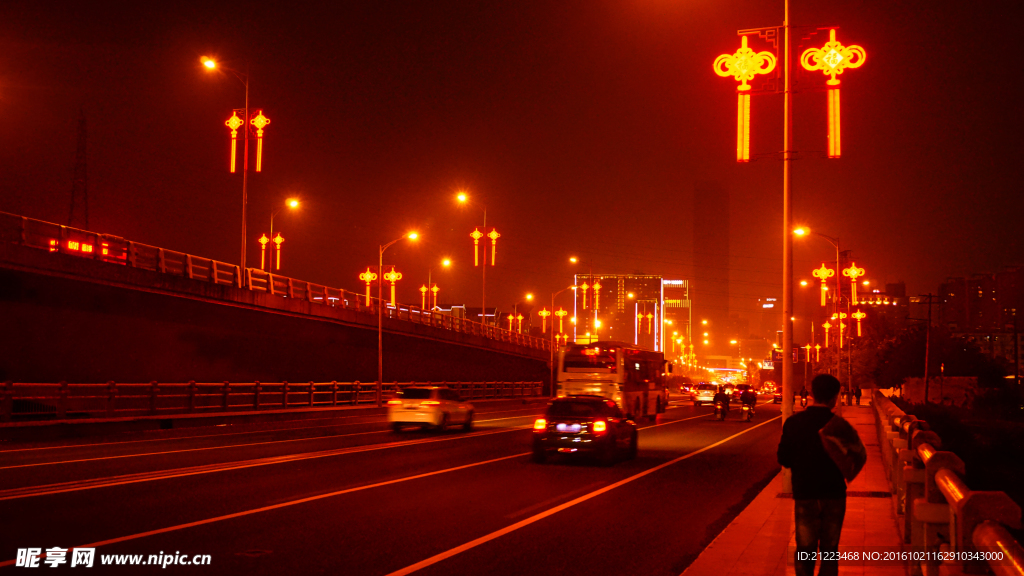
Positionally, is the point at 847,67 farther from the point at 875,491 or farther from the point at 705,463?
the point at 705,463

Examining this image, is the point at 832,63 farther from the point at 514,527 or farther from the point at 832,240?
the point at 832,240

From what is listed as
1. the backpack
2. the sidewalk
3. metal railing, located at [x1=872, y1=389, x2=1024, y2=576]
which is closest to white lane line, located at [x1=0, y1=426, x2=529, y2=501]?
the sidewalk

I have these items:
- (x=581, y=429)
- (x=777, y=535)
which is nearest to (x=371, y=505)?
(x=777, y=535)

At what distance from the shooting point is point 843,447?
20.6 ft

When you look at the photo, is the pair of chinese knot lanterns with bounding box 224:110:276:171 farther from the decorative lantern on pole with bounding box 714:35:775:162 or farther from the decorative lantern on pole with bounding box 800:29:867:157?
the decorative lantern on pole with bounding box 800:29:867:157

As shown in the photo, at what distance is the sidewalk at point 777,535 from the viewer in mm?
8344

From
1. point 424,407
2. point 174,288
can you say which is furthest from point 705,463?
point 174,288

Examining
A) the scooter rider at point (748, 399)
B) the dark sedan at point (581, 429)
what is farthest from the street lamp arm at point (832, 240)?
the dark sedan at point (581, 429)

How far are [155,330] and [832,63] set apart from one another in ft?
98.0

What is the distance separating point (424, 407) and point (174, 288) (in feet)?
38.5

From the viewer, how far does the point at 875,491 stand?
1357 centimetres

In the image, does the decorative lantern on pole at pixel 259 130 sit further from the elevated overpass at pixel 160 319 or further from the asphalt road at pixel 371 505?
the asphalt road at pixel 371 505

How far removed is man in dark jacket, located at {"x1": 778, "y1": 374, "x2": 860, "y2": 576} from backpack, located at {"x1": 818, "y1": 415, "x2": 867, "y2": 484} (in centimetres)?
5

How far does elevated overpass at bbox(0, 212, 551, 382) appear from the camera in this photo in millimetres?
29125
